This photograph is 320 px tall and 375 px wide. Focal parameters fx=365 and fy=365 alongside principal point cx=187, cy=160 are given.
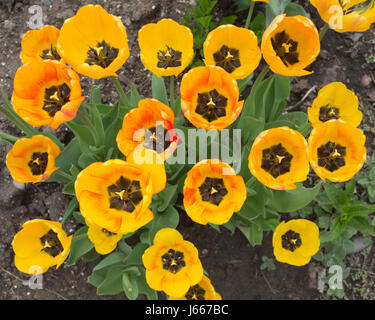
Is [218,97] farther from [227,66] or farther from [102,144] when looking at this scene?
[102,144]

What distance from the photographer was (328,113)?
2.34m

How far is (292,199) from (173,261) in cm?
88

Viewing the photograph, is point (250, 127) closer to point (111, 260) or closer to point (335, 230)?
point (335, 230)

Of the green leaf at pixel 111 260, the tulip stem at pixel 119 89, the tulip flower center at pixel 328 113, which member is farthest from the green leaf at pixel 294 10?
the green leaf at pixel 111 260

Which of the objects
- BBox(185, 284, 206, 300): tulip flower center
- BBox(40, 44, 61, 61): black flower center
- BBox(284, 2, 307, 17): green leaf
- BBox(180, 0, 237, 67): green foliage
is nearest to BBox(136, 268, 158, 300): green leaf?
BBox(185, 284, 206, 300): tulip flower center

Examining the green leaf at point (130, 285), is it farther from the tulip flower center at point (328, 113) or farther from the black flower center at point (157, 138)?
the tulip flower center at point (328, 113)

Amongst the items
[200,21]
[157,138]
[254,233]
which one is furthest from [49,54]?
[254,233]

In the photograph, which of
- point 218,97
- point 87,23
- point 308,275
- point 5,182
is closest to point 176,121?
point 218,97

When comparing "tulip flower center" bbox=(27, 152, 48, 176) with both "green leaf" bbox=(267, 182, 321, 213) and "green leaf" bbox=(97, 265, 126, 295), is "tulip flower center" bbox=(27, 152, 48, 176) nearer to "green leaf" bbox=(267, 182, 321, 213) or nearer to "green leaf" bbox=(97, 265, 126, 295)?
"green leaf" bbox=(97, 265, 126, 295)

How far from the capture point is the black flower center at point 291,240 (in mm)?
2484

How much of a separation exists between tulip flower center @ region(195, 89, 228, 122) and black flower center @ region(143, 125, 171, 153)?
0.77ft

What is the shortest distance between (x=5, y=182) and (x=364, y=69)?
3.51 meters

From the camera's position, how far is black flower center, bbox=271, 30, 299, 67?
80.2 inches

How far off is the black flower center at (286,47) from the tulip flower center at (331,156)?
518mm
